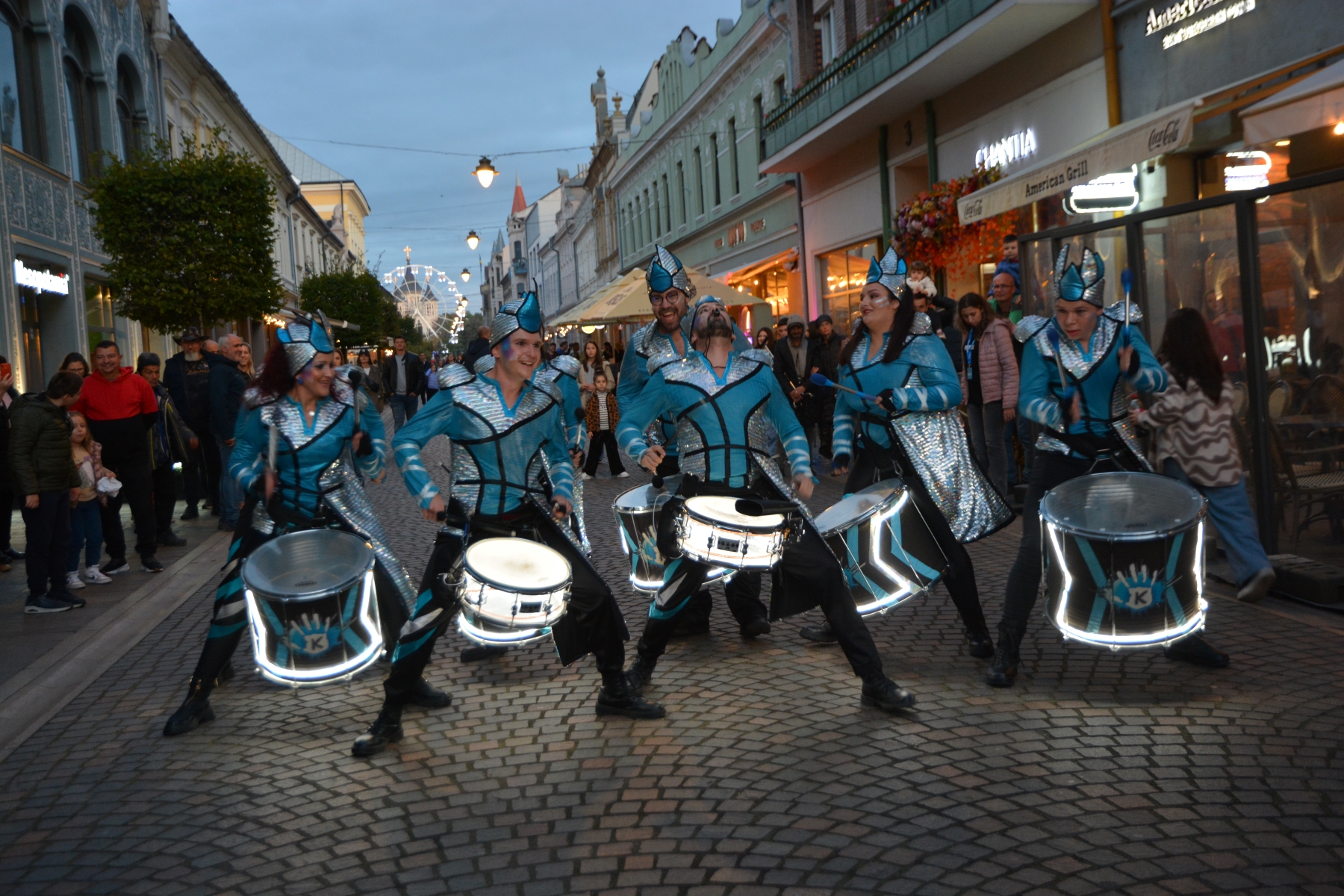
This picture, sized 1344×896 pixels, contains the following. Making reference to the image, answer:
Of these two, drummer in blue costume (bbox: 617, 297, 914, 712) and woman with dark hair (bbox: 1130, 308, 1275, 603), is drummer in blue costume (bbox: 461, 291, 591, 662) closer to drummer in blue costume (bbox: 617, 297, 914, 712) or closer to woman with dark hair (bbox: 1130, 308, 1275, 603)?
drummer in blue costume (bbox: 617, 297, 914, 712)

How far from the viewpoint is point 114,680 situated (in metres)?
6.22

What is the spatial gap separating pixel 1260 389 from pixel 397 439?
4822 millimetres

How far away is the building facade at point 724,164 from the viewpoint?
27.3m

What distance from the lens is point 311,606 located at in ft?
15.5

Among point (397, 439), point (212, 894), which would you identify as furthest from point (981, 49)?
point (212, 894)

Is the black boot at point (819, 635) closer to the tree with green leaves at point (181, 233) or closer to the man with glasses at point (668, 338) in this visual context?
the man with glasses at point (668, 338)

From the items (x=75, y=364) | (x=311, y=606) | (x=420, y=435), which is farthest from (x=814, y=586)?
(x=75, y=364)

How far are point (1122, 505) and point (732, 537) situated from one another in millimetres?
1624

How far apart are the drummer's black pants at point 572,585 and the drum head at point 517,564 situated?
20 centimetres

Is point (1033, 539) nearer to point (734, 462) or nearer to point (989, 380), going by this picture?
point (734, 462)

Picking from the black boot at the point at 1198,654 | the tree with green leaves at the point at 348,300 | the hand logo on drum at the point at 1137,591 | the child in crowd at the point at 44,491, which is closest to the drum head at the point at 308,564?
the hand logo on drum at the point at 1137,591

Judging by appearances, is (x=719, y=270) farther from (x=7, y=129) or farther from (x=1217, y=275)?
(x=1217, y=275)

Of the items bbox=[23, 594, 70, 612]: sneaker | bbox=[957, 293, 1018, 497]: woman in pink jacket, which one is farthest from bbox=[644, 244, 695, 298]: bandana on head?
bbox=[23, 594, 70, 612]: sneaker

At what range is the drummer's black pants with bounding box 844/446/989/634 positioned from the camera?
18.2ft
